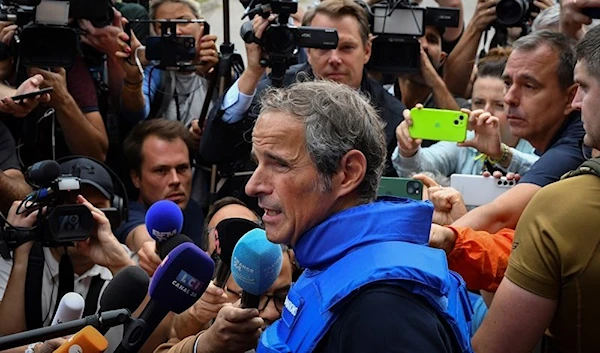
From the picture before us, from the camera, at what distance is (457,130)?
408cm

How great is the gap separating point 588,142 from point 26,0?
2749mm

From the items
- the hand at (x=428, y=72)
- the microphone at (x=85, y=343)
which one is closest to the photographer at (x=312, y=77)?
the hand at (x=428, y=72)

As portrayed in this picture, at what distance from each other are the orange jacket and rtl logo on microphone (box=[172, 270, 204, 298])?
952 mm

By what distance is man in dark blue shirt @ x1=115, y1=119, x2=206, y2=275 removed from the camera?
4.86 metres

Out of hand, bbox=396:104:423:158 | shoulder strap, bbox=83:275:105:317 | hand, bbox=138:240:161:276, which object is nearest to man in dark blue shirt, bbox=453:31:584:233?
hand, bbox=396:104:423:158

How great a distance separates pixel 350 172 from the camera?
2.29 meters

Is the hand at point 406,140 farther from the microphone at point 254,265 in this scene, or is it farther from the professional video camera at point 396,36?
the microphone at point 254,265

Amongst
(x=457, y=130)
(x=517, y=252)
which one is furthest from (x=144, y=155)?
(x=517, y=252)

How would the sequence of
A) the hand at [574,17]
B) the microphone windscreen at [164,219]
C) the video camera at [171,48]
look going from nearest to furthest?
the microphone windscreen at [164,219], the hand at [574,17], the video camera at [171,48]

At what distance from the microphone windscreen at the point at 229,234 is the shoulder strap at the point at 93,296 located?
1079 mm

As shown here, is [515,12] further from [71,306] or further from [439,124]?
[71,306]

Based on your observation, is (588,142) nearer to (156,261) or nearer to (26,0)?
(156,261)

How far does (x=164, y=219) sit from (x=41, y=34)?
1688 mm

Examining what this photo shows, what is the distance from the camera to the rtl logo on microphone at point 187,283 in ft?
8.03
